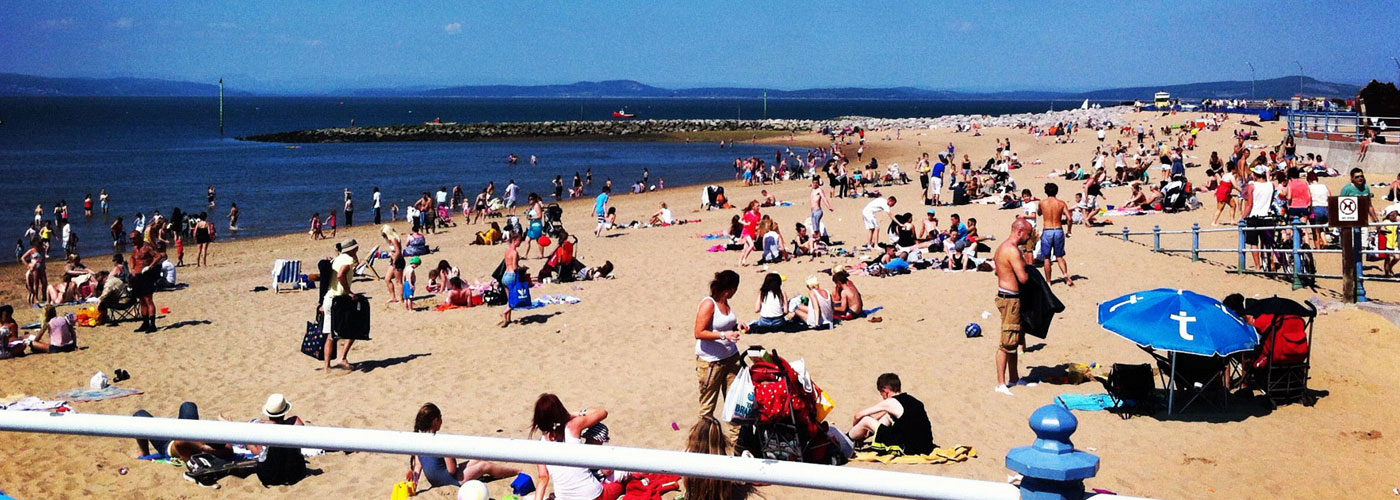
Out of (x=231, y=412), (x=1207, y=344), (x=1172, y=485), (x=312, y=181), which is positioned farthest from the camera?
(x=312, y=181)

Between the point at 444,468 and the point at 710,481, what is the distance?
2144mm

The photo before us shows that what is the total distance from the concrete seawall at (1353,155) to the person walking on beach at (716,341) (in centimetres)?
2049

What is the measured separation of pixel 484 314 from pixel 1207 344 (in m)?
9.18

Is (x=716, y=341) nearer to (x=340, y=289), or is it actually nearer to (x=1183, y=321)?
(x=1183, y=321)

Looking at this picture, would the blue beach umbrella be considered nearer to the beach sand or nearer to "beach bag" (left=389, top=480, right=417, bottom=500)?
the beach sand

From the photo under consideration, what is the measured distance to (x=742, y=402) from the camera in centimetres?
700

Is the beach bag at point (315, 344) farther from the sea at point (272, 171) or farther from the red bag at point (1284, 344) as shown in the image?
the sea at point (272, 171)

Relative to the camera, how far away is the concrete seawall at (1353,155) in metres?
23.0

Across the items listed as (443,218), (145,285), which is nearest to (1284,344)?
(145,285)

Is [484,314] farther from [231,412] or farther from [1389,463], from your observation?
[1389,463]

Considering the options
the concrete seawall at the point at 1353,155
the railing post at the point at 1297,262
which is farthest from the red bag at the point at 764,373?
the concrete seawall at the point at 1353,155

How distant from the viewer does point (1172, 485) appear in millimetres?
6816

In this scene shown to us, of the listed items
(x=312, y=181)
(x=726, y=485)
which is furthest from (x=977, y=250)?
(x=312, y=181)

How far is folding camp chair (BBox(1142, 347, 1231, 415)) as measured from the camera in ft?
26.4
